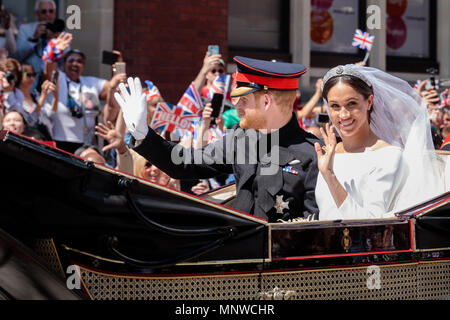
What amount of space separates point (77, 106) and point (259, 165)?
10.4 feet

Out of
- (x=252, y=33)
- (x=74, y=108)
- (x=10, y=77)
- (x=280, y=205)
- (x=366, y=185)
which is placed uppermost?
(x=252, y=33)

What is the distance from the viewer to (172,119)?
210 inches

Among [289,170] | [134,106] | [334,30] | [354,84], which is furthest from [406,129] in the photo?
[334,30]

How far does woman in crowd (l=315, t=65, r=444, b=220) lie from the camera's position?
298 centimetres

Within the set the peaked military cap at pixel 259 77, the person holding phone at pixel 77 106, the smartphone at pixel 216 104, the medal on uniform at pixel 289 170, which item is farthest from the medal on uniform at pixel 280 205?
the person holding phone at pixel 77 106

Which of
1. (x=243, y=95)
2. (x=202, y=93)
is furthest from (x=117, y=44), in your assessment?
(x=243, y=95)

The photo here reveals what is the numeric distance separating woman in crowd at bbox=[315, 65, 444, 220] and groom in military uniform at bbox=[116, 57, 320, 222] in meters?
0.13

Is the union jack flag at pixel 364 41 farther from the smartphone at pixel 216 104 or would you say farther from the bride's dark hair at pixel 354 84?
the bride's dark hair at pixel 354 84

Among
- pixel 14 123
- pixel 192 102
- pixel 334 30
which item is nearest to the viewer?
pixel 14 123

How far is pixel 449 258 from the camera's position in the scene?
9.89ft

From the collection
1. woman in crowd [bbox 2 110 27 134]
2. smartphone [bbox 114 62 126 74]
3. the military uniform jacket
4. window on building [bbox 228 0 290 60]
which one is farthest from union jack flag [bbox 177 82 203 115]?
window on building [bbox 228 0 290 60]

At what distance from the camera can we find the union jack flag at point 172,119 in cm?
526

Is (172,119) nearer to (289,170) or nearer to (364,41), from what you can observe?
(289,170)

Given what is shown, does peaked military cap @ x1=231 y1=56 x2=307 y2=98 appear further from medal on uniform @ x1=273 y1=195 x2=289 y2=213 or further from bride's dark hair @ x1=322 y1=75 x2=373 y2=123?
medal on uniform @ x1=273 y1=195 x2=289 y2=213
